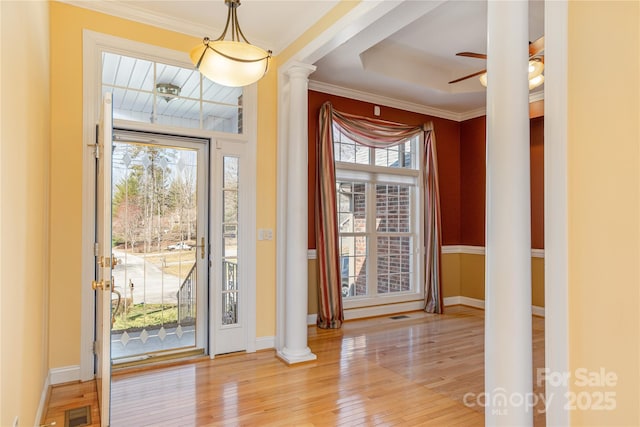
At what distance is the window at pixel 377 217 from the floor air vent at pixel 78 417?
3.23 meters

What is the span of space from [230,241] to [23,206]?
1975 millimetres

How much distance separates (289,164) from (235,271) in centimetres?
116

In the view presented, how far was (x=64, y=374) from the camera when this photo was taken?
3.05 metres

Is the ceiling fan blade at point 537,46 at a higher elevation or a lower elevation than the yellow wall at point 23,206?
higher

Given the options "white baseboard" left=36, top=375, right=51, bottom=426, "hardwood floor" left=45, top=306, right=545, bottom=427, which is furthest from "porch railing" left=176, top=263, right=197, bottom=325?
"white baseboard" left=36, top=375, right=51, bottom=426

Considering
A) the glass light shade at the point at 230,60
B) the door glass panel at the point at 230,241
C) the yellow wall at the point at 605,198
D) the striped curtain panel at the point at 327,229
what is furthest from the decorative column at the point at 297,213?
the yellow wall at the point at 605,198

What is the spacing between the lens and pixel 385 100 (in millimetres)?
5426

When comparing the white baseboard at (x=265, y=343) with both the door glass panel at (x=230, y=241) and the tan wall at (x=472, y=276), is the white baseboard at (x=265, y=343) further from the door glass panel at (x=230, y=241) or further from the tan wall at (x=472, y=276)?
the tan wall at (x=472, y=276)

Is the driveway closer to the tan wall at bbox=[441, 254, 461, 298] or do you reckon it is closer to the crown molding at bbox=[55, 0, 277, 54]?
the crown molding at bbox=[55, 0, 277, 54]

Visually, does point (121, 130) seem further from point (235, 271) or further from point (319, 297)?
point (319, 297)

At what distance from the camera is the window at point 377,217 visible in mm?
5297

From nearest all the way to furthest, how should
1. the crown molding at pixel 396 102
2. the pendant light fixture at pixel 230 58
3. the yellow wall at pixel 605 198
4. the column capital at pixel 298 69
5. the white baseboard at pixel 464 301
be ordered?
the yellow wall at pixel 605 198
the pendant light fixture at pixel 230 58
the column capital at pixel 298 69
the crown molding at pixel 396 102
the white baseboard at pixel 464 301

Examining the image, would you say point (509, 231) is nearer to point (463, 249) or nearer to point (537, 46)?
point (537, 46)

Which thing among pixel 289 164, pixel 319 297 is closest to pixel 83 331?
pixel 289 164
